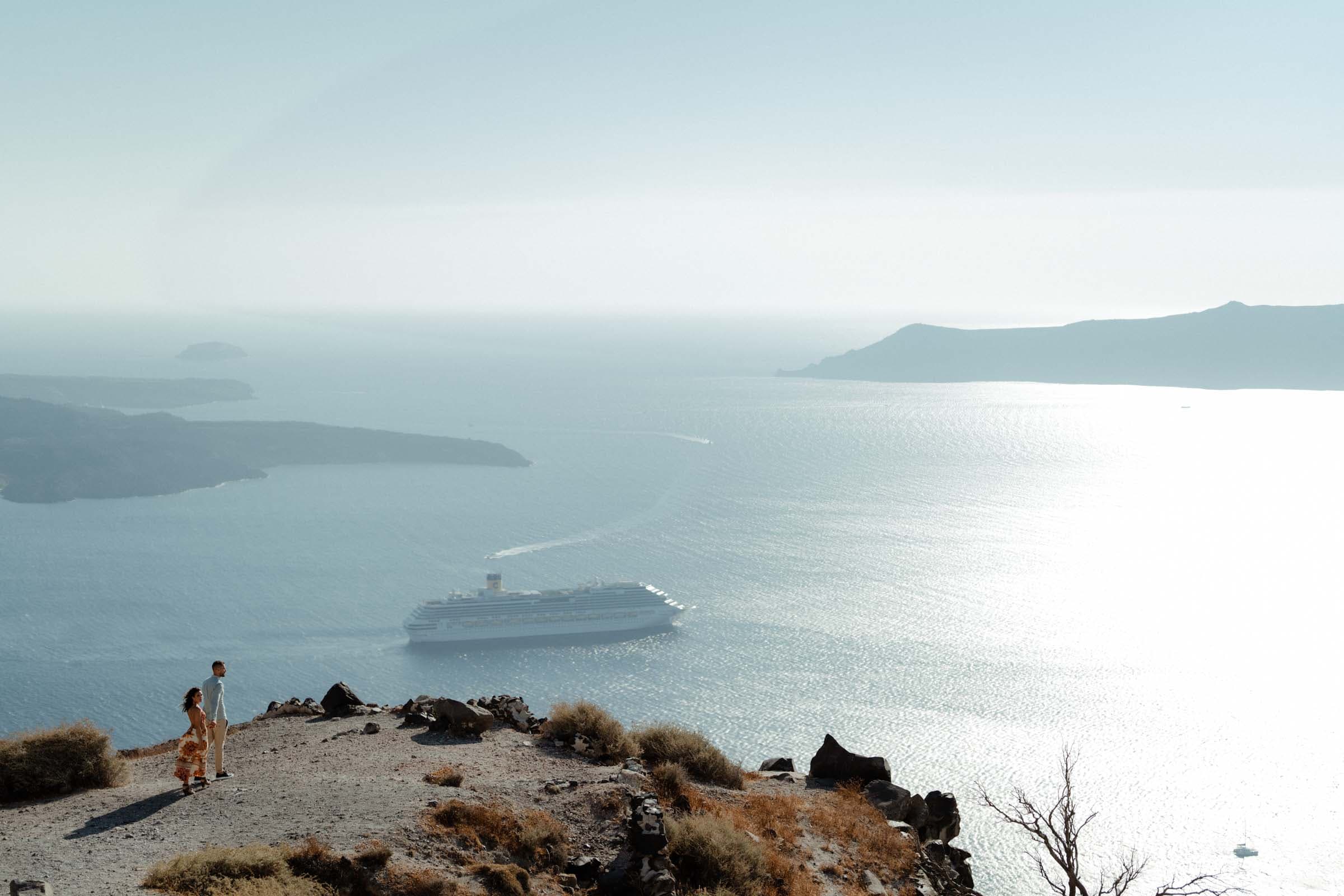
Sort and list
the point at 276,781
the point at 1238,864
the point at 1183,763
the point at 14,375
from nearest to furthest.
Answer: the point at 276,781 → the point at 1238,864 → the point at 1183,763 → the point at 14,375

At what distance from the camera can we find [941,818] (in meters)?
15.3

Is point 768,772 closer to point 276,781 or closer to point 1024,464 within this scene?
point 276,781

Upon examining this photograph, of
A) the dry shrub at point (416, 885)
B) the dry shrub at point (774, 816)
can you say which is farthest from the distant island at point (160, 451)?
the dry shrub at point (416, 885)

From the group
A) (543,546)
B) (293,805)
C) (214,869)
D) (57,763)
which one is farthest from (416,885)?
(543,546)

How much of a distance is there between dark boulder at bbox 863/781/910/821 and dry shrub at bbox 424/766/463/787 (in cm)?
631

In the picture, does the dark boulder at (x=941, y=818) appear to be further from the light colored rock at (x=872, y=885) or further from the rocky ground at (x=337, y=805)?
the light colored rock at (x=872, y=885)

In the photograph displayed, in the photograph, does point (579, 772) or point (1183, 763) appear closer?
point (579, 772)

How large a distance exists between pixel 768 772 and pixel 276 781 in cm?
795

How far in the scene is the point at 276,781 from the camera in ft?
40.8

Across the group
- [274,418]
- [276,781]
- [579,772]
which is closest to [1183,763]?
[579,772]

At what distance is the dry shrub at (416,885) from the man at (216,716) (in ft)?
10.7

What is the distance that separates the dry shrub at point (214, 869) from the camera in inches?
357

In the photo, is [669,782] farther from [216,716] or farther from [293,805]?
[216,716]

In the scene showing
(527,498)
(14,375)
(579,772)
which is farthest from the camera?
(14,375)
